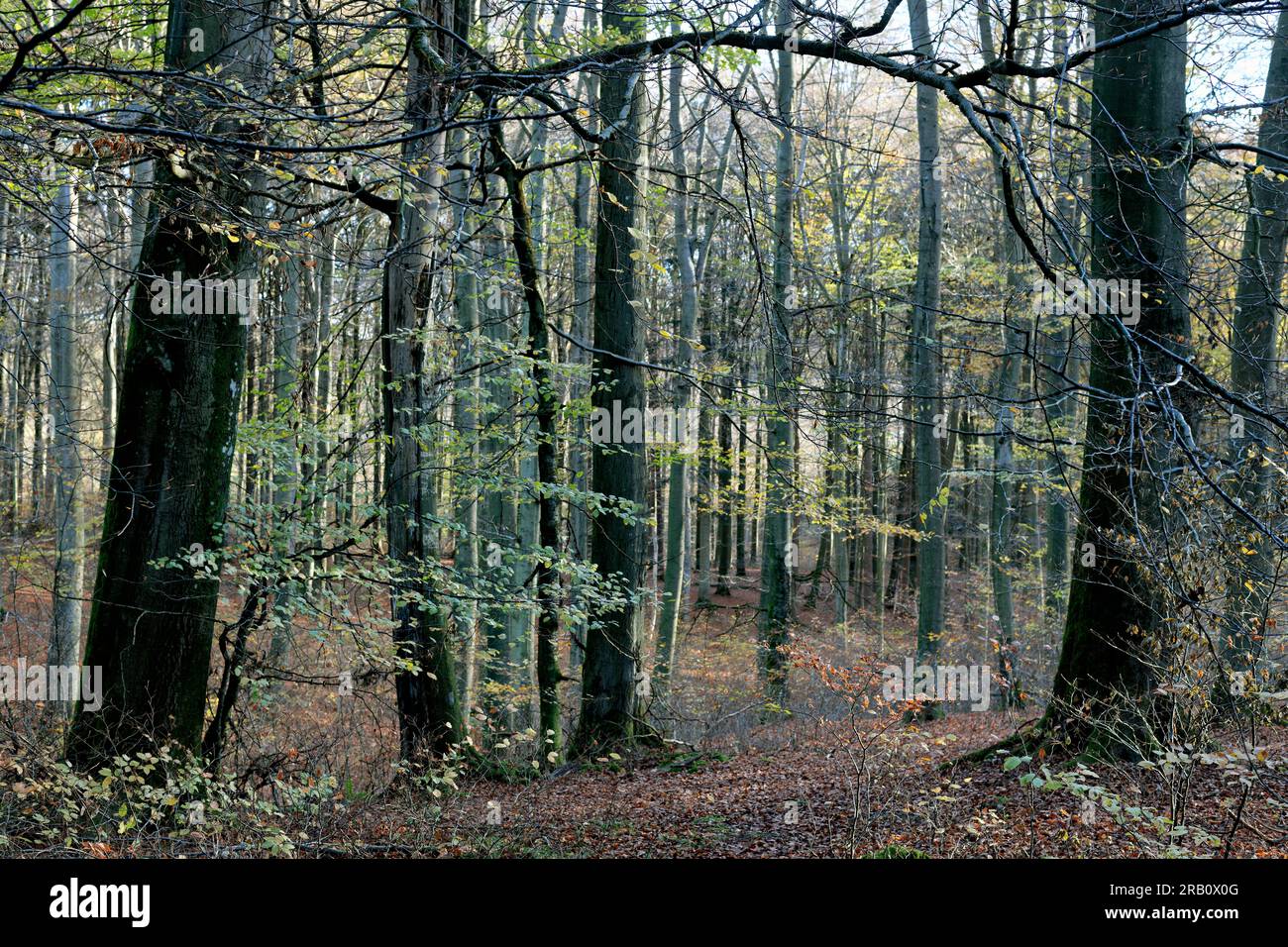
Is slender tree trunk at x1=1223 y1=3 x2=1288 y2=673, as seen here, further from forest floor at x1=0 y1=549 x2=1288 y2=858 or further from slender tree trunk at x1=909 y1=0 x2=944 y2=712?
slender tree trunk at x1=909 y1=0 x2=944 y2=712

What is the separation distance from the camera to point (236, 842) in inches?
213

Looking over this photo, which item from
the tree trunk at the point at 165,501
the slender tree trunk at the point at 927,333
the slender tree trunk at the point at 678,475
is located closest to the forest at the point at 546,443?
the tree trunk at the point at 165,501

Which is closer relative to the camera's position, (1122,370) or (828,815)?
(1122,370)

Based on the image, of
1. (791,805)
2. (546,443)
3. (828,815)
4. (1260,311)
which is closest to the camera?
(828,815)

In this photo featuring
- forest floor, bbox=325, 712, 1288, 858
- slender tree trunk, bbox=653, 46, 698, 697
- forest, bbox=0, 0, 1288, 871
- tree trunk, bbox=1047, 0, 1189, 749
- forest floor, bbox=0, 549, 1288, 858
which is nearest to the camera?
forest, bbox=0, 0, 1288, 871

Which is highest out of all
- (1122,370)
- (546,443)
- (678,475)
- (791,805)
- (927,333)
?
(927,333)

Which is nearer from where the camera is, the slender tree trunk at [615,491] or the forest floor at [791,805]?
the forest floor at [791,805]

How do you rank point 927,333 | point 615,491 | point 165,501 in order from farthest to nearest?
point 927,333 < point 615,491 < point 165,501

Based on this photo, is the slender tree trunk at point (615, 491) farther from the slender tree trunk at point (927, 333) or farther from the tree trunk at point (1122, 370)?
the slender tree trunk at point (927, 333)

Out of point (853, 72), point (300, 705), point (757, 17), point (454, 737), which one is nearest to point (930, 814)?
point (454, 737)

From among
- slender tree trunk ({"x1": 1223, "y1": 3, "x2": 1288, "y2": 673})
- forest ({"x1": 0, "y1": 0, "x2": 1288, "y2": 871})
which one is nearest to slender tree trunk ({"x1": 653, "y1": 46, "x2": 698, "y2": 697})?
forest ({"x1": 0, "y1": 0, "x2": 1288, "y2": 871})

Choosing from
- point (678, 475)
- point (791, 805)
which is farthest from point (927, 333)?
point (791, 805)

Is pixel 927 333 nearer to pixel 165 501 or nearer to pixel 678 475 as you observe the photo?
pixel 678 475
